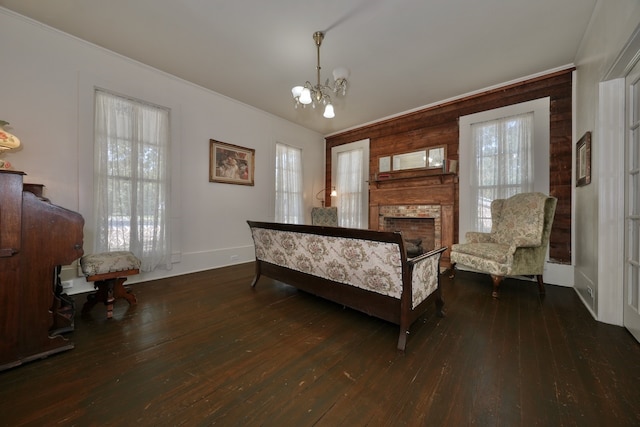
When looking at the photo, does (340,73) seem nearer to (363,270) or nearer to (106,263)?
(363,270)

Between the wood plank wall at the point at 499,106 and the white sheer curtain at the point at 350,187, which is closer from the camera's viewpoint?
the wood plank wall at the point at 499,106

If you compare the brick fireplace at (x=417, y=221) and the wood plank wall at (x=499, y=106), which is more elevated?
the wood plank wall at (x=499, y=106)

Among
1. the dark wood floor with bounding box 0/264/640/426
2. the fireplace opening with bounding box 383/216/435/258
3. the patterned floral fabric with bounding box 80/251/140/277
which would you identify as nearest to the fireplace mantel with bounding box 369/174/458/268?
the fireplace opening with bounding box 383/216/435/258

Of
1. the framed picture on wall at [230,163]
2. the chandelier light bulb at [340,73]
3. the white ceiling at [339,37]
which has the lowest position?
the framed picture on wall at [230,163]

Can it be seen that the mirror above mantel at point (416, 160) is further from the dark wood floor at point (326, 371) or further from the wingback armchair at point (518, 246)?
the dark wood floor at point (326, 371)

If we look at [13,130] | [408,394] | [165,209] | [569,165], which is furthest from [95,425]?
[569,165]

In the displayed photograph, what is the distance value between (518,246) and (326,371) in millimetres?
2616

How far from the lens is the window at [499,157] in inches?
135

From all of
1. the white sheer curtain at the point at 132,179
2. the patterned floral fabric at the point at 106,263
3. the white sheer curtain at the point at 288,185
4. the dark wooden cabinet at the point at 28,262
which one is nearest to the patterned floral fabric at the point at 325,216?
the white sheer curtain at the point at 288,185

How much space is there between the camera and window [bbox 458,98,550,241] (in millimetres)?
3420

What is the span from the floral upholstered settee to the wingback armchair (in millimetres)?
1064

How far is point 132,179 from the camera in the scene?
3.19m

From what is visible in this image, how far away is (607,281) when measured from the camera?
2.11 metres

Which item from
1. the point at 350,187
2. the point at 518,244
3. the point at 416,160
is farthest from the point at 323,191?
the point at 518,244
